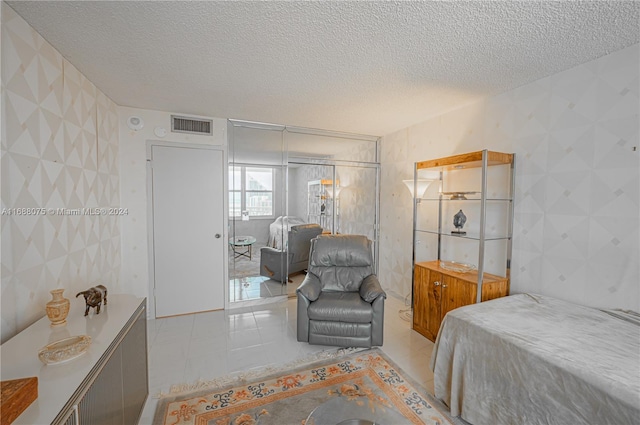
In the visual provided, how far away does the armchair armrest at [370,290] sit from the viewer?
2623 mm

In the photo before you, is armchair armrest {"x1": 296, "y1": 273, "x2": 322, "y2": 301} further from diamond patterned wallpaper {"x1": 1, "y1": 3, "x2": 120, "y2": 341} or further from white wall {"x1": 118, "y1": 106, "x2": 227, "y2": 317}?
white wall {"x1": 118, "y1": 106, "x2": 227, "y2": 317}

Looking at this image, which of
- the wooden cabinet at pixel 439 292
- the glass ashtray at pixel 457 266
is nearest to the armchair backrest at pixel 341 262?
the wooden cabinet at pixel 439 292

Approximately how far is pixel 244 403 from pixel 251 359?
56cm

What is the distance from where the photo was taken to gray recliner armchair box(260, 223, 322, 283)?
405 cm

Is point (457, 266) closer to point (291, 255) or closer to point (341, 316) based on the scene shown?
point (341, 316)

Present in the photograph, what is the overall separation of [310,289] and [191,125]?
99.4 inches

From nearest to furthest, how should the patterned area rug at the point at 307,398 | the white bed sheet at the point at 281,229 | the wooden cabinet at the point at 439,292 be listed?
the patterned area rug at the point at 307,398
the wooden cabinet at the point at 439,292
the white bed sheet at the point at 281,229

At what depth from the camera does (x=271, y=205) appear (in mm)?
3975

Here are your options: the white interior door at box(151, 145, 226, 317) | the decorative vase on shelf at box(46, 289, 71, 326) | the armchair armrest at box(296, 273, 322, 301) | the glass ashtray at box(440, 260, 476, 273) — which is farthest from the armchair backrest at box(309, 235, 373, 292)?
the decorative vase on shelf at box(46, 289, 71, 326)

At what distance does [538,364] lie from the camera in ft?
4.68

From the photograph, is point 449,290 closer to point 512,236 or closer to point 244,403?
point 512,236

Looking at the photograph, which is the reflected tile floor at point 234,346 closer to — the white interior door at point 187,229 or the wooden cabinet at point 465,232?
the white interior door at point 187,229

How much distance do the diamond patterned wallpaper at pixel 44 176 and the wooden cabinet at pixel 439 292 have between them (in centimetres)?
311

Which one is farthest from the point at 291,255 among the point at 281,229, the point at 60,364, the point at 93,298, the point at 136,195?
the point at 60,364
